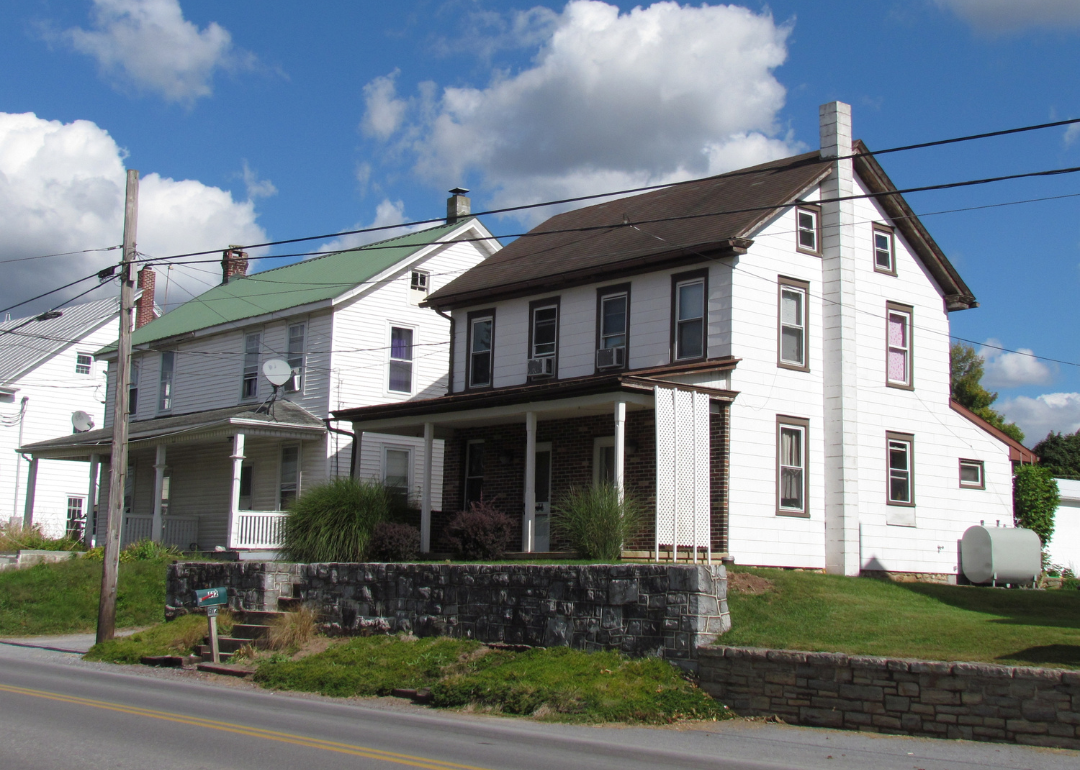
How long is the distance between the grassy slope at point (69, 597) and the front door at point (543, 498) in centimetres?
781

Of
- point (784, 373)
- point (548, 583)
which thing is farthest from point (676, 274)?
point (548, 583)

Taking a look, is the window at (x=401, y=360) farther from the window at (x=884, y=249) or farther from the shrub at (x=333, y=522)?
the window at (x=884, y=249)

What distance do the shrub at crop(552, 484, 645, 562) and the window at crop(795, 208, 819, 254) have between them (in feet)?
22.7

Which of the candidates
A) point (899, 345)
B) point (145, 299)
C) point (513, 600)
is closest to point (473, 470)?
point (513, 600)

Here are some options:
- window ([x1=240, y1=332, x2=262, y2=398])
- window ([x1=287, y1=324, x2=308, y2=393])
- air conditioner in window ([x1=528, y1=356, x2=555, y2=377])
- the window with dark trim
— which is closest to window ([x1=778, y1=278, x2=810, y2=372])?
air conditioner in window ([x1=528, y1=356, x2=555, y2=377])

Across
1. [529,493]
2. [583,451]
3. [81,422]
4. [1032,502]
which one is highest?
[81,422]

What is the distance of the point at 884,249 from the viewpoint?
2159cm

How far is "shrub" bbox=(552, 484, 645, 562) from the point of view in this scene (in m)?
16.6

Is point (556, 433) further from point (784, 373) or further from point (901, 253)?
point (901, 253)

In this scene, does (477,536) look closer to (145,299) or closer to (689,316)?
(689,316)

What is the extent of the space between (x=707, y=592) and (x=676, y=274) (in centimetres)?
885

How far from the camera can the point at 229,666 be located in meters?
16.2

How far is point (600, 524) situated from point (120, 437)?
8.58 meters

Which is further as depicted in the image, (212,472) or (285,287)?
(285,287)
